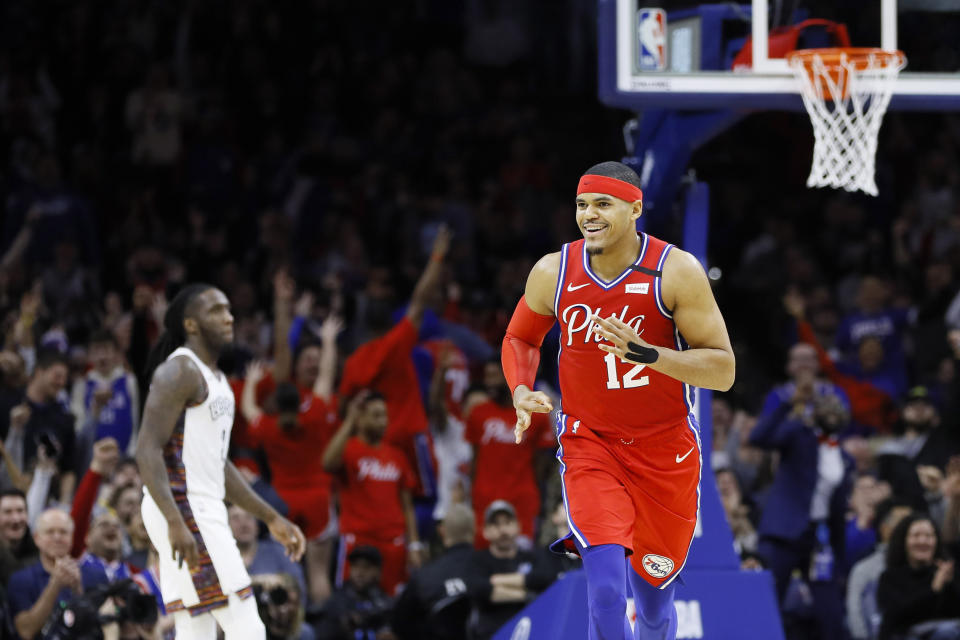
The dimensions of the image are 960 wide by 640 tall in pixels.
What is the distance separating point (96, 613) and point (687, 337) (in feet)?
12.5

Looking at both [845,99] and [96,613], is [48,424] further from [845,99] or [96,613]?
[845,99]

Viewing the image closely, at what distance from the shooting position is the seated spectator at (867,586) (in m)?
10.8

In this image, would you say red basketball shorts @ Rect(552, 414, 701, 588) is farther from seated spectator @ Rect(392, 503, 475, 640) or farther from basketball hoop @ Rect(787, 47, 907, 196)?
seated spectator @ Rect(392, 503, 475, 640)

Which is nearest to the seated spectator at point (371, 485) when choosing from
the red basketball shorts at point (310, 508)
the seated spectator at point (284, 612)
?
the red basketball shorts at point (310, 508)

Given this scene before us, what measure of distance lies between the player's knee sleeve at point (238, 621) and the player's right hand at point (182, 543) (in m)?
0.31

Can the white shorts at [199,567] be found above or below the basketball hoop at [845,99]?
below

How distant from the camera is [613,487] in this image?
21.5 ft

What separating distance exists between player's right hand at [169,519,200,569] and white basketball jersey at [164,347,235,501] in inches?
11.4

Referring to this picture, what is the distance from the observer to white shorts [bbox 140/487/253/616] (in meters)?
7.07

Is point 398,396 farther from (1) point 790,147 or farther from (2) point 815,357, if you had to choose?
(1) point 790,147

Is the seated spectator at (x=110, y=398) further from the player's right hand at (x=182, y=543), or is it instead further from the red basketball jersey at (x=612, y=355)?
the red basketball jersey at (x=612, y=355)

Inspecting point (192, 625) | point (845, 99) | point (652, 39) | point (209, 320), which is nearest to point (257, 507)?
point (192, 625)

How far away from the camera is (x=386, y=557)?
1132 centimetres

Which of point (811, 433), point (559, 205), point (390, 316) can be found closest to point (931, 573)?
point (811, 433)
